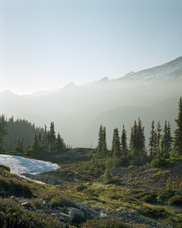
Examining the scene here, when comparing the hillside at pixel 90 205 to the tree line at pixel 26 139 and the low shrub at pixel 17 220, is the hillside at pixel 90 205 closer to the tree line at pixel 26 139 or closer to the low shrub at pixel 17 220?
the low shrub at pixel 17 220

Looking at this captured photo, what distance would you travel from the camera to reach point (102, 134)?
8075 cm

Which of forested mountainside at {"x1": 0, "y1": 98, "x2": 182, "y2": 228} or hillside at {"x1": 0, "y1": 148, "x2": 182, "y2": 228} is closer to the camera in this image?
hillside at {"x1": 0, "y1": 148, "x2": 182, "y2": 228}

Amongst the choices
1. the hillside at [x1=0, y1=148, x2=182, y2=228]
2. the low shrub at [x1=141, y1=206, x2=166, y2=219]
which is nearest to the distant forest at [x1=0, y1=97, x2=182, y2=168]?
the hillside at [x1=0, y1=148, x2=182, y2=228]

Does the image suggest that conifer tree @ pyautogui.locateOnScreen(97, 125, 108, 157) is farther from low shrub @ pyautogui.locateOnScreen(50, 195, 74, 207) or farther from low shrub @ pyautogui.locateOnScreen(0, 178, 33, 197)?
low shrub @ pyautogui.locateOnScreen(50, 195, 74, 207)

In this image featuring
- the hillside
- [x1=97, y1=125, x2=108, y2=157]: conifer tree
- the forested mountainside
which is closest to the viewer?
the hillside

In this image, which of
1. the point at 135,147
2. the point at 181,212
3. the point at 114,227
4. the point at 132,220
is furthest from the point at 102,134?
the point at 114,227

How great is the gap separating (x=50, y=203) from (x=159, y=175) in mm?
27362

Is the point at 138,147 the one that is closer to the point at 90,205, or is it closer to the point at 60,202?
the point at 90,205

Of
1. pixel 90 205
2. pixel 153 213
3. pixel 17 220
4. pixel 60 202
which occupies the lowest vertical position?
pixel 153 213

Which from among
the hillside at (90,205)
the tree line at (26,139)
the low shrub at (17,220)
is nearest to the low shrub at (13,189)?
the hillside at (90,205)

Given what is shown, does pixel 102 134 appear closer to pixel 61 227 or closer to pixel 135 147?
pixel 135 147

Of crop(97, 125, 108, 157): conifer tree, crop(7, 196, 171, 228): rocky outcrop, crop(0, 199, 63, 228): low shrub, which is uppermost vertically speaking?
crop(0, 199, 63, 228): low shrub

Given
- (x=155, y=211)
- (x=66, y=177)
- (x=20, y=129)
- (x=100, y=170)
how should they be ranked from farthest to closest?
1. (x=20, y=129)
2. (x=100, y=170)
3. (x=66, y=177)
4. (x=155, y=211)

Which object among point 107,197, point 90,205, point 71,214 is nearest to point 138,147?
point 107,197
